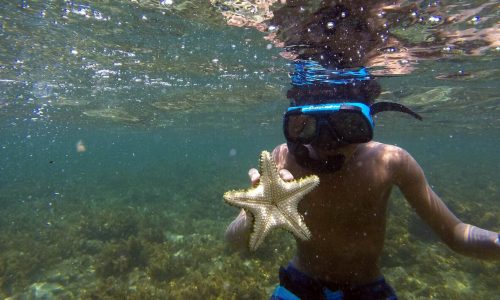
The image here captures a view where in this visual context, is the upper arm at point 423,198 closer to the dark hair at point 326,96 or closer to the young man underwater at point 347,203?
the young man underwater at point 347,203

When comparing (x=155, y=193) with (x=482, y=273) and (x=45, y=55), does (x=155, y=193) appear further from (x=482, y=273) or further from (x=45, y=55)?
(x=482, y=273)

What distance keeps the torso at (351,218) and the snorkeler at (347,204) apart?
0.04 ft

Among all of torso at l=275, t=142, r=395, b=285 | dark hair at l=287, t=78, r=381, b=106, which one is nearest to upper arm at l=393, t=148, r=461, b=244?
torso at l=275, t=142, r=395, b=285

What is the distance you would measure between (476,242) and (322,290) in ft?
5.66

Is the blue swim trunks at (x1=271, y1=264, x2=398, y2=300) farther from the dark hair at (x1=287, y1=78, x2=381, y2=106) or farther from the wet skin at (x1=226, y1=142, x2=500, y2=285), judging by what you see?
the dark hair at (x1=287, y1=78, x2=381, y2=106)

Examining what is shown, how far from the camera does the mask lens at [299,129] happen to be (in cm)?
374

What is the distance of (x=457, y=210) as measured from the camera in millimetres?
16812

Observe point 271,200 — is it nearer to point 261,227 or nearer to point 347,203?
point 261,227

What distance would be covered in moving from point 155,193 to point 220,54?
16.0 m

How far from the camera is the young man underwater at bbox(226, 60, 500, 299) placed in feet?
11.9

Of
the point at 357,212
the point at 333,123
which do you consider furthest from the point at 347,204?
the point at 333,123

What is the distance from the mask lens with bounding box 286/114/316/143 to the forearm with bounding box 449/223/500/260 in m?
1.93

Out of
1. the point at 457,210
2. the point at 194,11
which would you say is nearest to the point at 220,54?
the point at 194,11

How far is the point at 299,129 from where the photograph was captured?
3.78 meters
